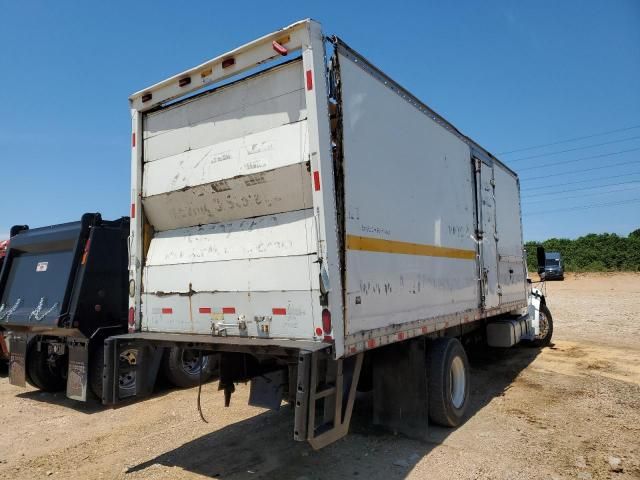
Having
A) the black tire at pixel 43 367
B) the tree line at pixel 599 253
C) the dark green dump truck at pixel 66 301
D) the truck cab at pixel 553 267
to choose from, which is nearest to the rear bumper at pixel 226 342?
the dark green dump truck at pixel 66 301

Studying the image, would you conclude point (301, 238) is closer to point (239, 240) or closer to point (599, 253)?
point (239, 240)

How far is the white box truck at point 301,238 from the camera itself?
383cm

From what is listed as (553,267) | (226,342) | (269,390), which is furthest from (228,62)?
(553,267)

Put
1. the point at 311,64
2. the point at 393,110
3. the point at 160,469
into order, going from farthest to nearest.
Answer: the point at 393,110 → the point at 160,469 → the point at 311,64

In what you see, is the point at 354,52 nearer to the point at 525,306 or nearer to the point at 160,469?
the point at 160,469

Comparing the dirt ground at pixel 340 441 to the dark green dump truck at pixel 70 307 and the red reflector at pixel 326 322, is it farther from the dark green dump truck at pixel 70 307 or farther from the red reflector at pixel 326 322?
the red reflector at pixel 326 322

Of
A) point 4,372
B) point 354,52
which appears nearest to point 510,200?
point 354,52

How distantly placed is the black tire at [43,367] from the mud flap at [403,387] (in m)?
5.01

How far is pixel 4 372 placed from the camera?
31.8ft

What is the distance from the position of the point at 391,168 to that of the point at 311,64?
52.6 inches

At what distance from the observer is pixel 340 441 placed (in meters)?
5.05

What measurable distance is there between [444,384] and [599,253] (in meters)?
44.0

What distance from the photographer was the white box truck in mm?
3830

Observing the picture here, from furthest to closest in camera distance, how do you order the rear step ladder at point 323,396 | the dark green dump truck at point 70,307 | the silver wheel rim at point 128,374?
1. the dark green dump truck at point 70,307
2. the silver wheel rim at point 128,374
3. the rear step ladder at point 323,396
